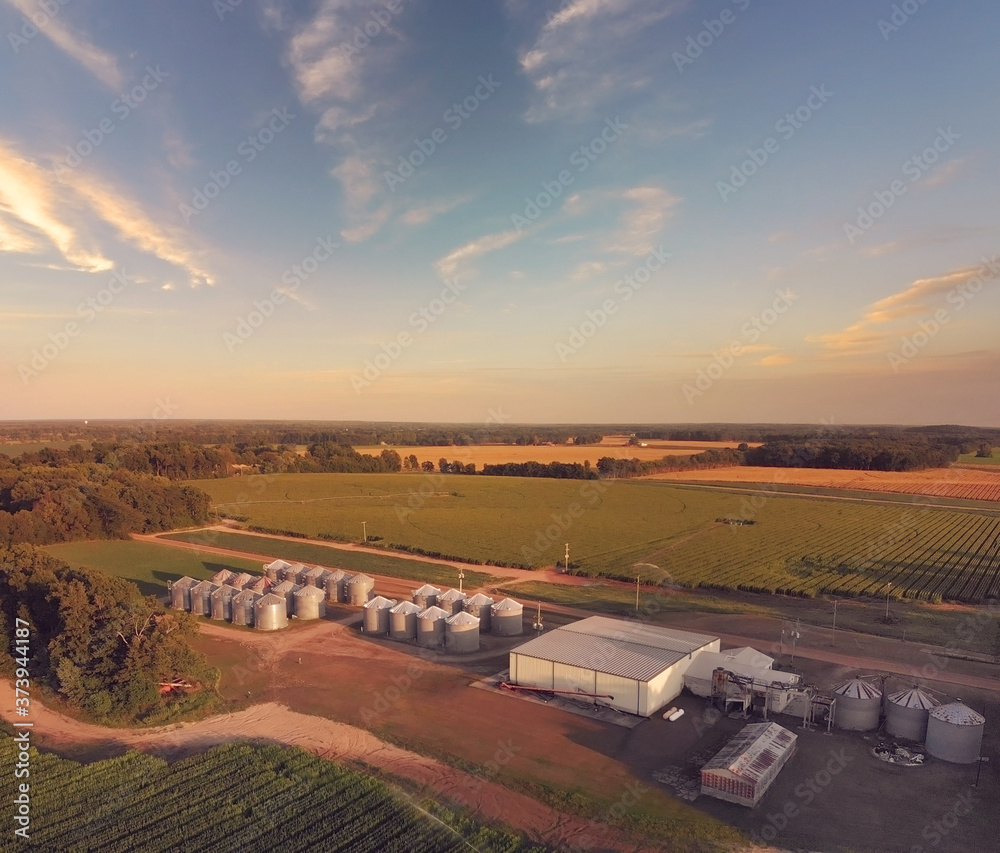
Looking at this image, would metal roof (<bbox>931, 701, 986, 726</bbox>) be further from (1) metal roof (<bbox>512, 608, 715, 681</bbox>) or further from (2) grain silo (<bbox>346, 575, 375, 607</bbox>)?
(2) grain silo (<bbox>346, 575, 375, 607</bbox>)

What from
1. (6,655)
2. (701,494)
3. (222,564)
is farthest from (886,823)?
(701,494)

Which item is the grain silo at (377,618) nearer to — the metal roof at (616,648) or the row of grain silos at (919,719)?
the metal roof at (616,648)

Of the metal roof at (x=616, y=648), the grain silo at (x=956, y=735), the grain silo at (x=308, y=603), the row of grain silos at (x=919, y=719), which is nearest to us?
the grain silo at (x=956, y=735)

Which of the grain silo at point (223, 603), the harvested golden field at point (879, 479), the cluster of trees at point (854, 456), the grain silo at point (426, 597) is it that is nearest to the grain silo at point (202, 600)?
the grain silo at point (223, 603)

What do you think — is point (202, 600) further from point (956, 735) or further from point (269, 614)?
point (956, 735)

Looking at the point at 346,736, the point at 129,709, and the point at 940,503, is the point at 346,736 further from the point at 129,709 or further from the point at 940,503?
the point at 940,503

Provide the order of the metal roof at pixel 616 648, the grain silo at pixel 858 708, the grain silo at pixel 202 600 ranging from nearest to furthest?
the grain silo at pixel 858 708 < the metal roof at pixel 616 648 < the grain silo at pixel 202 600

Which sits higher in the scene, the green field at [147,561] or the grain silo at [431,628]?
the grain silo at [431,628]

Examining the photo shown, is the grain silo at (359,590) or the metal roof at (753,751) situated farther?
the grain silo at (359,590)
